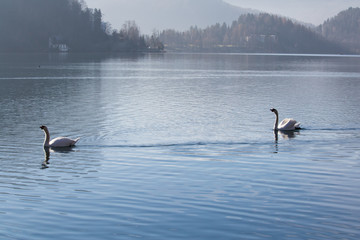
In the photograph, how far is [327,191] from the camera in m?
19.2

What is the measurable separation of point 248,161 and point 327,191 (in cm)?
597

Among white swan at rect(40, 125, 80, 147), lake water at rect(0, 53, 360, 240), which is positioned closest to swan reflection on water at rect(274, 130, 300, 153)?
lake water at rect(0, 53, 360, 240)

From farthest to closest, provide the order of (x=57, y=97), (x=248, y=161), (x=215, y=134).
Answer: (x=57, y=97) → (x=215, y=134) → (x=248, y=161)

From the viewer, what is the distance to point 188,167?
2341 centimetres

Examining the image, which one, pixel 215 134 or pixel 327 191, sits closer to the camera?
pixel 327 191

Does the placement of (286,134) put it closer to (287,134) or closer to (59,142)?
(287,134)

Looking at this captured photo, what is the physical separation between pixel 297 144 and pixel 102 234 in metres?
17.5

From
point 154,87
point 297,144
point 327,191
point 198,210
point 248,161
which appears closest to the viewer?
point 198,210

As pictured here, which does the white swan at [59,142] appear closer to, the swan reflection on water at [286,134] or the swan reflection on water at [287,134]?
the swan reflection on water at [286,134]

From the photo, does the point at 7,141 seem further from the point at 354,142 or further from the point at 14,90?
the point at 14,90

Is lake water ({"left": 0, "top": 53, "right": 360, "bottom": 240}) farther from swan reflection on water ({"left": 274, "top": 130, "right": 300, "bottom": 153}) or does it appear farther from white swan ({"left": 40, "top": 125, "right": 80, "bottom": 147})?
white swan ({"left": 40, "top": 125, "right": 80, "bottom": 147})

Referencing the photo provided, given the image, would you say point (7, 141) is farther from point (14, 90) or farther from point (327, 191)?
point (14, 90)

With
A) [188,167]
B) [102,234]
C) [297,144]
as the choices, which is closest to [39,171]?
[188,167]

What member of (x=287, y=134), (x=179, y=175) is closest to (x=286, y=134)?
(x=287, y=134)
